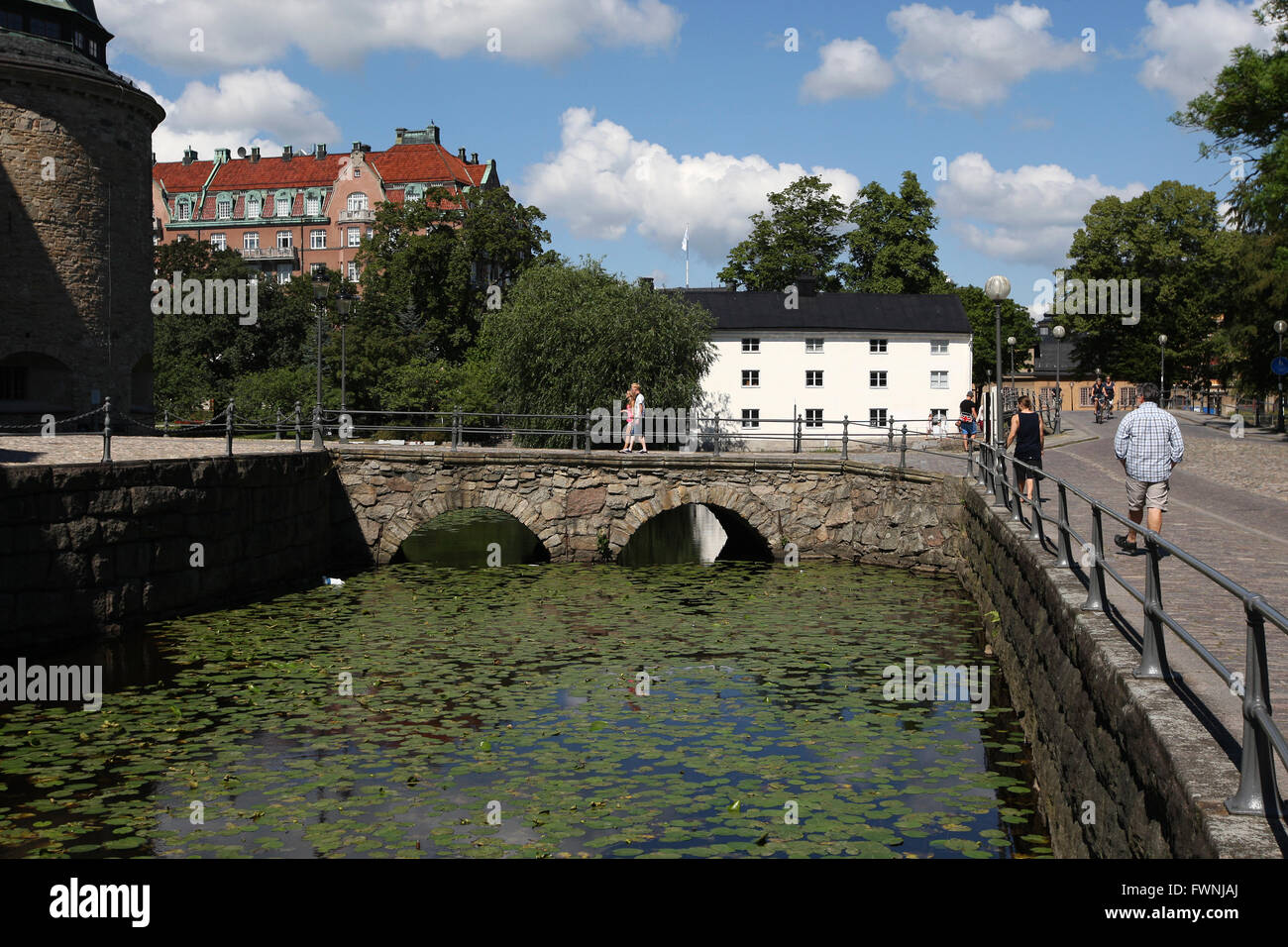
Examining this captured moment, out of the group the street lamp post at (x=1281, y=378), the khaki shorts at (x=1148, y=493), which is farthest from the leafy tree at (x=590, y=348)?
the khaki shorts at (x=1148, y=493)

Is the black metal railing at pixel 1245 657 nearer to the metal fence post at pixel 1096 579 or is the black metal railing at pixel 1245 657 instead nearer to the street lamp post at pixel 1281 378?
the metal fence post at pixel 1096 579

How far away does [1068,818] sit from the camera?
7406 millimetres

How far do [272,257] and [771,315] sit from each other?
52166mm

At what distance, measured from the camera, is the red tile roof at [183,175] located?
328 ft

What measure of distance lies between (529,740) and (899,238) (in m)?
63.5

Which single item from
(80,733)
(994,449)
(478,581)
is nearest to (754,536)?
(478,581)

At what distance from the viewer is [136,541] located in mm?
15648

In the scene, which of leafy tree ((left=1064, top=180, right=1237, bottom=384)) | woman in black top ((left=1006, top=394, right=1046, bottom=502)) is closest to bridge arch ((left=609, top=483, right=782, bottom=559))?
woman in black top ((left=1006, top=394, right=1046, bottom=502))

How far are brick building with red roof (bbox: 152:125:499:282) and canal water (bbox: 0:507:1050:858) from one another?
8021 cm

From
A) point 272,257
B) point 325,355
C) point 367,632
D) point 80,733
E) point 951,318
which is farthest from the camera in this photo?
point 272,257

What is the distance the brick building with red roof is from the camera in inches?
3660

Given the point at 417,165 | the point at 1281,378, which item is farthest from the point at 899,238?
the point at 417,165

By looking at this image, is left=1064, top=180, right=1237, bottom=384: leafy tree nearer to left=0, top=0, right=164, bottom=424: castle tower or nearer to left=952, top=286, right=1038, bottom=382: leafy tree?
left=952, top=286, right=1038, bottom=382: leafy tree
